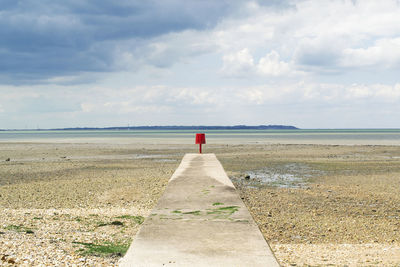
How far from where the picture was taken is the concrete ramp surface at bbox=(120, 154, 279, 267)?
15.1 ft

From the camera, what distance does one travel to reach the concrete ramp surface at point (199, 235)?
15.1ft

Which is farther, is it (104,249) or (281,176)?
(281,176)

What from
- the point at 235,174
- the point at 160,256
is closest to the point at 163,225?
the point at 160,256

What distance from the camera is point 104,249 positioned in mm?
6062

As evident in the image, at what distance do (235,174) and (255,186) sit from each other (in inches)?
129

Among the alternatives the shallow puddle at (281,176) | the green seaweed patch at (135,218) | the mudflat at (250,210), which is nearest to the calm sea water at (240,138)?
the shallow puddle at (281,176)

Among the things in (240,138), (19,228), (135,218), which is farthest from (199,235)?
(240,138)

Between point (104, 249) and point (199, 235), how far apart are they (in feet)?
5.07

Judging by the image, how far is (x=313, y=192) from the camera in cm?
1329

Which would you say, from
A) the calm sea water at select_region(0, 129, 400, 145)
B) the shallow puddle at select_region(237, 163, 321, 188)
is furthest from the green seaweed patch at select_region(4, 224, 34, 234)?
the calm sea water at select_region(0, 129, 400, 145)

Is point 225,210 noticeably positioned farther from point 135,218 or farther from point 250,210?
point 250,210

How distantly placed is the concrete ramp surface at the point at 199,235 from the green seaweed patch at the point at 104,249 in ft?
1.72

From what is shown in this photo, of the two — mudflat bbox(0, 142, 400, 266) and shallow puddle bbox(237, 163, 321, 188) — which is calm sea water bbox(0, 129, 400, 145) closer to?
shallow puddle bbox(237, 163, 321, 188)

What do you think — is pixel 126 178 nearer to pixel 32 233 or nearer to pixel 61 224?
pixel 61 224
